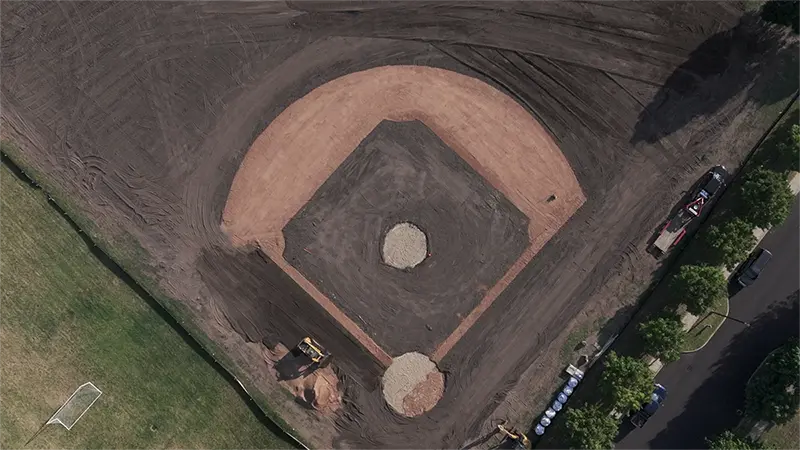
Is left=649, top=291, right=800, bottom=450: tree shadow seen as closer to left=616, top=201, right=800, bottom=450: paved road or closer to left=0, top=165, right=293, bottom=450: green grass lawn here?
left=616, top=201, right=800, bottom=450: paved road

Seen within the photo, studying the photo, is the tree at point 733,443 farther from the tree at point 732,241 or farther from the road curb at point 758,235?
the tree at point 732,241

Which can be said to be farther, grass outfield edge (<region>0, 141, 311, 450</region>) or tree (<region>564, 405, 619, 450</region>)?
grass outfield edge (<region>0, 141, 311, 450</region>)

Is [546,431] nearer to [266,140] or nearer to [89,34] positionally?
[266,140]

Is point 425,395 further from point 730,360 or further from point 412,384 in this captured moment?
point 730,360

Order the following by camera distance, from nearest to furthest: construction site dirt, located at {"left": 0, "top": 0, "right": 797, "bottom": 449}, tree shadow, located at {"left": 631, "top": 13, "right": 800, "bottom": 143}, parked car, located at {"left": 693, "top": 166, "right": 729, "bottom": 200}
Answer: parked car, located at {"left": 693, "top": 166, "right": 729, "bottom": 200} → construction site dirt, located at {"left": 0, "top": 0, "right": 797, "bottom": 449} → tree shadow, located at {"left": 631, "top": 13, "right": 800, "bottom": 143}

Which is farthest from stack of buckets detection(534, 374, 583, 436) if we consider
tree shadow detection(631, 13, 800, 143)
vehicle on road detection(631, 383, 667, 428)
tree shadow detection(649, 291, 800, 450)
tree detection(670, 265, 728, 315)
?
tree shadow detection(631, 13, 800, 143)

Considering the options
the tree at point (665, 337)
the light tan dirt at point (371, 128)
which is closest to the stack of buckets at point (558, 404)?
the tree at point (665, 337)
